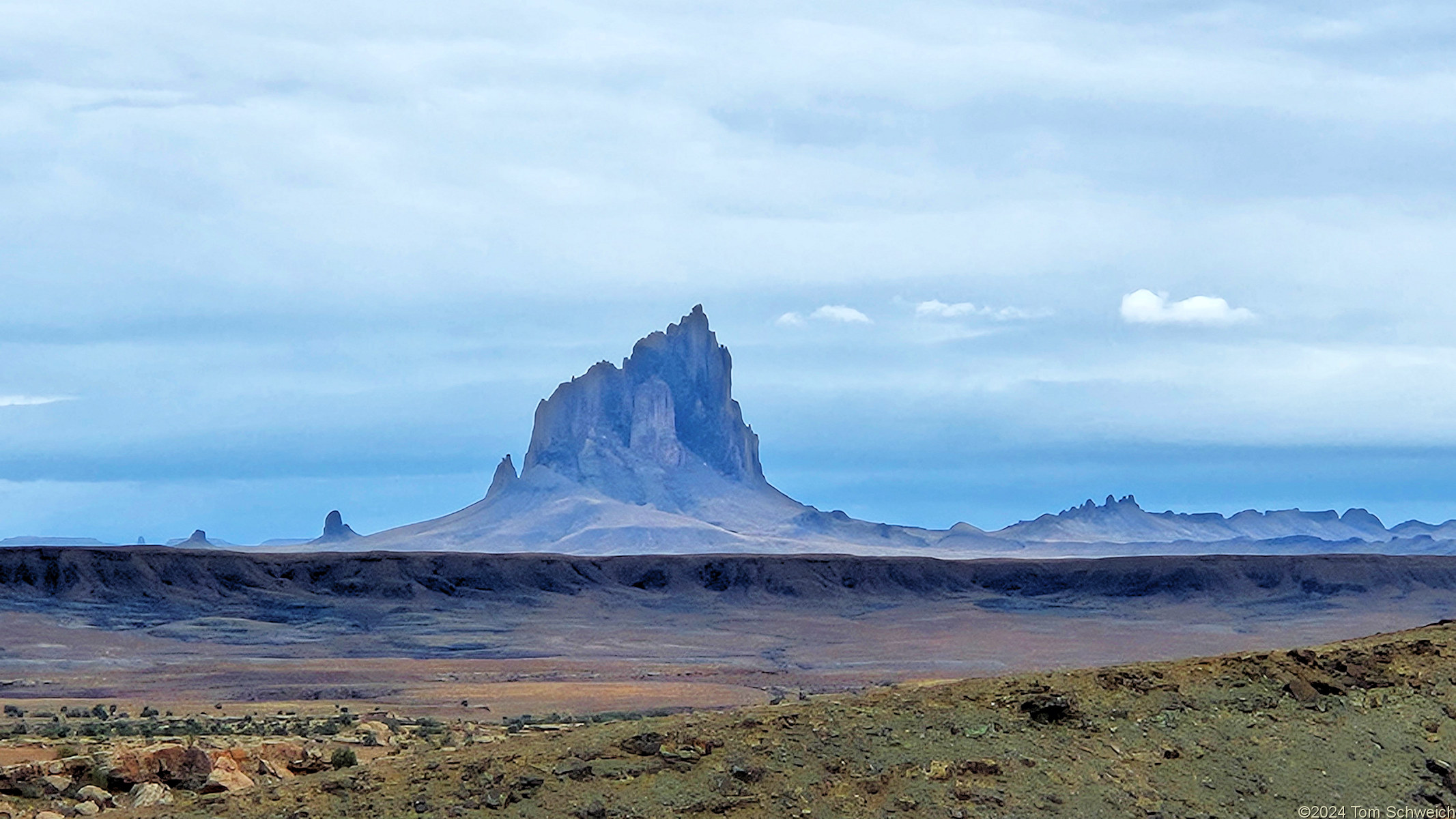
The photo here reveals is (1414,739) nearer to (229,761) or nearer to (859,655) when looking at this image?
(229,761)

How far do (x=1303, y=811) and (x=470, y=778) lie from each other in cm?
715

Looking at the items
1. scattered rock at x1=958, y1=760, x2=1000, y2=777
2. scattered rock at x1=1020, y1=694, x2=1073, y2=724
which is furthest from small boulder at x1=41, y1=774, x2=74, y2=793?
scattered rock at x1=1020, y1=694, x2=1073, y2=724

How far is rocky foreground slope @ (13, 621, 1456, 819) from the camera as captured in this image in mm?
12867

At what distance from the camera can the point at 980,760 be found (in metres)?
13.4

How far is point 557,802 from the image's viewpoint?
41.8ft

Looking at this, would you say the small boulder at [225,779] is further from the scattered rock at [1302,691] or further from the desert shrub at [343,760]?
the scattered rock at [1302,691]

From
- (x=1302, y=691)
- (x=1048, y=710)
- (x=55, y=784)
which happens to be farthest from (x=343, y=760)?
(x=1302, y=691)

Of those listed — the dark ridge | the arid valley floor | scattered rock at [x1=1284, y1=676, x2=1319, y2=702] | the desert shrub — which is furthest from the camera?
the dark ridge

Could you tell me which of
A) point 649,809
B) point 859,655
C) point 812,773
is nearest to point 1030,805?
point 812,773

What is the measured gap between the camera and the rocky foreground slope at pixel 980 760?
12.9m

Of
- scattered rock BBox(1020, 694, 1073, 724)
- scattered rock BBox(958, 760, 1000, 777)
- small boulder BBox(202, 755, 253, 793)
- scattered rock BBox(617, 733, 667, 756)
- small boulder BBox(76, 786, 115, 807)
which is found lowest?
small boulder BBox(76, 786, 115, 807)

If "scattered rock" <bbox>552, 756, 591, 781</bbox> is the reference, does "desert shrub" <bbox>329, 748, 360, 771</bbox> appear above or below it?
below

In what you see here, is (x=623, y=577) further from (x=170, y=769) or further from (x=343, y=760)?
(x=170, y=769)

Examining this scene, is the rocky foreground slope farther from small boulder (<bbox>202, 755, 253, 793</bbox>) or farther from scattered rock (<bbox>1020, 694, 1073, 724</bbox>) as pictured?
small boulder (<bbox>202, 755, 253, 793</bbox>)
